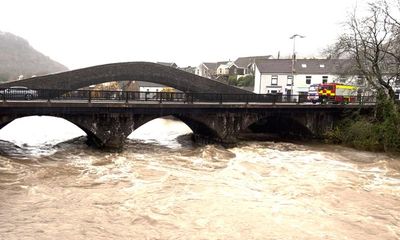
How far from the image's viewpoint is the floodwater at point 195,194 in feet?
37.3

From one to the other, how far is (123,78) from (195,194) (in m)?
21.3

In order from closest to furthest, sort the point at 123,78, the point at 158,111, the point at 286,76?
the point at 158,111
the point at 123,78
the point at 286,76

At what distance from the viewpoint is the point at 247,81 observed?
7562cm

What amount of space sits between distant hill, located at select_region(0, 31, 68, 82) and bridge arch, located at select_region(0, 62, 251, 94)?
94.5 meters

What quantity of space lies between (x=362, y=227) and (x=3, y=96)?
17.8m

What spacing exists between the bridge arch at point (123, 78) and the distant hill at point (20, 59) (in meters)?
94.5

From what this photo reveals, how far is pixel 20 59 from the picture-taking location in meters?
136

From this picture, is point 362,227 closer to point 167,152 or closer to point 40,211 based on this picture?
point 40,211

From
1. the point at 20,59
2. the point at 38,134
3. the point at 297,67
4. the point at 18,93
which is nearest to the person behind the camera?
the point at 18,93

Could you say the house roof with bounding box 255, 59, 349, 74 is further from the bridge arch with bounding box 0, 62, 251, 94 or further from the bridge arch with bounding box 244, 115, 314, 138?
the bridge arch with bounding box 244, 115, 314, 138

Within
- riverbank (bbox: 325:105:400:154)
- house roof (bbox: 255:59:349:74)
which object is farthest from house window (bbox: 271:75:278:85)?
riverbank (bbox: 325:105:400:154)

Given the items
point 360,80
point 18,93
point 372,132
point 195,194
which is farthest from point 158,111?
point 360,80

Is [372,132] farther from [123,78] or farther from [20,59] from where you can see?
[20,59]

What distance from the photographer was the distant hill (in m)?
124
